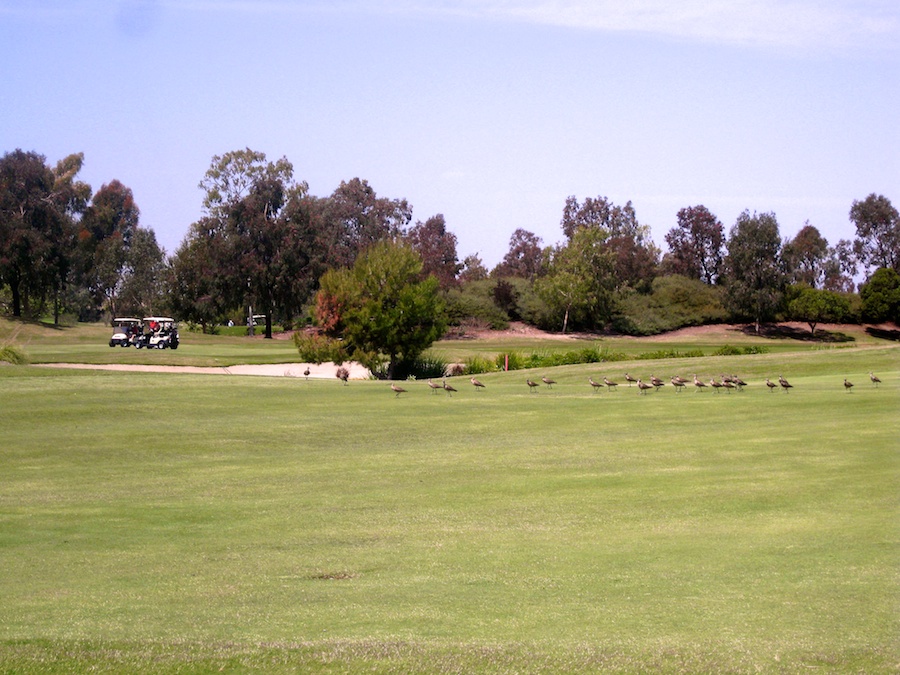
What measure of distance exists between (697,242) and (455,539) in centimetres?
11804

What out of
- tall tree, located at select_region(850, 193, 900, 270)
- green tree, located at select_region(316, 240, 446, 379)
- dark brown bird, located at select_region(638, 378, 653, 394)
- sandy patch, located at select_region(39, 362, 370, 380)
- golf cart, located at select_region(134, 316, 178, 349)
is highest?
tall tree, located at select_region(850, 193, 900, 270)

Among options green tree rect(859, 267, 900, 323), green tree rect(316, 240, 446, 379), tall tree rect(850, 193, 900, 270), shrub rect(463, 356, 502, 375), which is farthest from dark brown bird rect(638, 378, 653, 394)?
green tree rect(859, 267, 900, 323)

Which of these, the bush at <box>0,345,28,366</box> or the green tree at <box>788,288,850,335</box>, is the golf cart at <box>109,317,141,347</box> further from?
the green tree at <box>788,288,850,335</box>

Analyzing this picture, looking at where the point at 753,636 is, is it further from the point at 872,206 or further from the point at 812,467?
the point at 872,206

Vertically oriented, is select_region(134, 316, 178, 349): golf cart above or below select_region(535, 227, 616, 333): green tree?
below

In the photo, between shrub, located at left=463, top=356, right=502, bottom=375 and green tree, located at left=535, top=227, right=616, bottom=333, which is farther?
green tree, located at left=535, top=227, right=616, bottom=333

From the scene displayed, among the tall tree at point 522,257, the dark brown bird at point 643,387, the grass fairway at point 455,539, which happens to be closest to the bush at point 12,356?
the grass fairway at point 455,539

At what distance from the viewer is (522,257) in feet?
510

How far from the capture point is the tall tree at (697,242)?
126062mm

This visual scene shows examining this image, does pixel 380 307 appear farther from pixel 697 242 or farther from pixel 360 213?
pixel 360 213

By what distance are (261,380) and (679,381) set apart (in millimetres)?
16957

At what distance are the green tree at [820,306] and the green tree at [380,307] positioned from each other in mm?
56898

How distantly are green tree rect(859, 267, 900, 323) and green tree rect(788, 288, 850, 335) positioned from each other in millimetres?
1942

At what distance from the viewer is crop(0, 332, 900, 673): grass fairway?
8.95 metres
